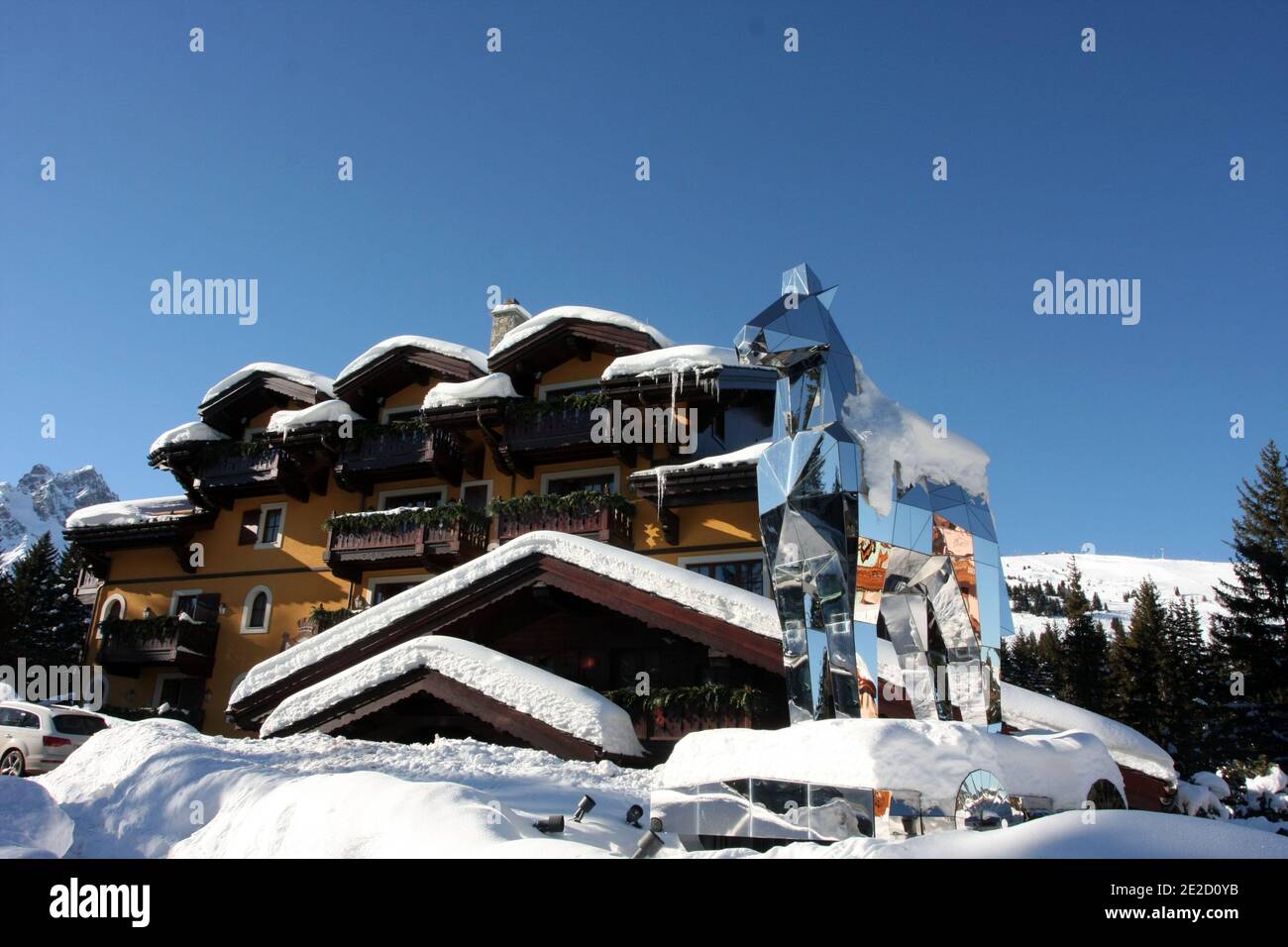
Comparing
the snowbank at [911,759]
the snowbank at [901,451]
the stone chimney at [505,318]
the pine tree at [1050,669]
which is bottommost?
the pine tree at [1050,669]

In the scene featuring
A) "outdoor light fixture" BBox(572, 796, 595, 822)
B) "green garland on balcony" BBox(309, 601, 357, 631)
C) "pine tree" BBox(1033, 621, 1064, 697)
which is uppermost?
"green garland on balcony" BBox(309, 601, 357, 631)

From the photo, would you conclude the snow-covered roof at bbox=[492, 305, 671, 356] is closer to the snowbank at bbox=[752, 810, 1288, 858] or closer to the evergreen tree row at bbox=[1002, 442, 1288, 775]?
the evergreen tree row at bbox=[1002, 442, 1288, 775]

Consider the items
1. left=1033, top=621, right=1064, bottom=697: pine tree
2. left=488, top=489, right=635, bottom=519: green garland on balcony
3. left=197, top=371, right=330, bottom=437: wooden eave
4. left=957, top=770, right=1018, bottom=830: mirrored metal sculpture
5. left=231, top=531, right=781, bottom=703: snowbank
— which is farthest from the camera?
left=1033, top=621, right=1064, bottom=697: pine tree

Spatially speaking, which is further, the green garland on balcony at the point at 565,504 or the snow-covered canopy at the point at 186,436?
the snow-covered canopy at the point at 186,436

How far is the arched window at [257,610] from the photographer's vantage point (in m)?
26.7

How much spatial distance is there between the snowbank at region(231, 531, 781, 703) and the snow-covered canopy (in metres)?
15.3

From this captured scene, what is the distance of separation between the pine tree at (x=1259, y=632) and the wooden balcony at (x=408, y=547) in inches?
1093

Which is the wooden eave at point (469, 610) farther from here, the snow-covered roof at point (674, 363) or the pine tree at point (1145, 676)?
the pine tree at point (1145, 676)

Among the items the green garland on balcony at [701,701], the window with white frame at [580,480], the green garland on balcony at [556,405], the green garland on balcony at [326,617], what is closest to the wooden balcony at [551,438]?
the green garland on balcony at [556,405]

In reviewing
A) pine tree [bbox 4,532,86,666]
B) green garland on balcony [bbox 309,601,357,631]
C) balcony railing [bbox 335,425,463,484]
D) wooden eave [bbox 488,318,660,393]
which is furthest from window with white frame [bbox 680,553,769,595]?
pine tree [bbox 4,532,86,666]

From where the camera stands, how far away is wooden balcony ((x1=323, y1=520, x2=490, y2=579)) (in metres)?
23.2
